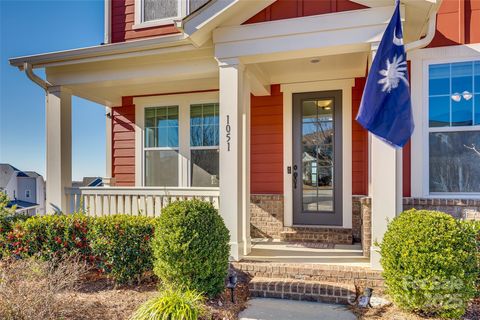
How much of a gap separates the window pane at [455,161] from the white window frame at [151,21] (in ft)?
16.3

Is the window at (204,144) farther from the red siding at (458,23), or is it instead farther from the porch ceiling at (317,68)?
the red siding at (458,23)

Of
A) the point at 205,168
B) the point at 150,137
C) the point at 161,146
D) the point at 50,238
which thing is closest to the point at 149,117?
the point at 150,137

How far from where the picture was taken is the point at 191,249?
3.26m

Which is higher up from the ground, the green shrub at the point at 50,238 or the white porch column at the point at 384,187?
the white porch column at the point at 384,187

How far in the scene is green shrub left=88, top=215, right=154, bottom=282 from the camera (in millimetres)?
3824

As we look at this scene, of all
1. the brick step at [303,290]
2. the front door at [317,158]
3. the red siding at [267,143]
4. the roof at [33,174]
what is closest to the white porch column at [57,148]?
the red siding at [267,143]

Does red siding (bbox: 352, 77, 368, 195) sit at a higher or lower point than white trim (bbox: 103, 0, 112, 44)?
lower

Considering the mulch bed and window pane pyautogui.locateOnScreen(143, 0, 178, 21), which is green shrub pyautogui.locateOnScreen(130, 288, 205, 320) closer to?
the mulch bed

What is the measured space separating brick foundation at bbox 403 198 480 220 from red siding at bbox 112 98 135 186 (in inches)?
216

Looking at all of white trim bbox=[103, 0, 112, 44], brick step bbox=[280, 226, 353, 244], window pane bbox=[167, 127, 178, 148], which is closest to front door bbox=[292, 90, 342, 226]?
brick step bbox=[280, 226, 353, 244]

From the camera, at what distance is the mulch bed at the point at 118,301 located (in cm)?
305

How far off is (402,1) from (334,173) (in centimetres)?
282

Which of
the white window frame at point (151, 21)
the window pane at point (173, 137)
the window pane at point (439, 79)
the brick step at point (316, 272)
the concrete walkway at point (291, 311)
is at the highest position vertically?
the white window frame at point (151, 21)

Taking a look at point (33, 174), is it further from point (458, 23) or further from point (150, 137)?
point (458, 23)
